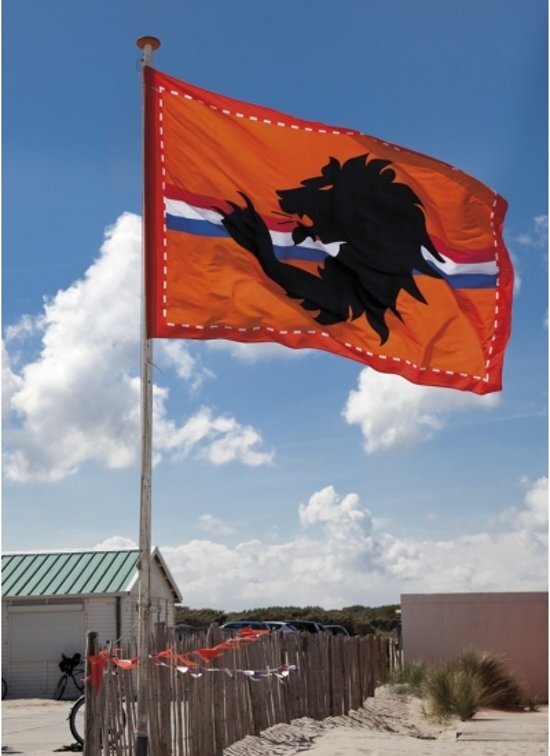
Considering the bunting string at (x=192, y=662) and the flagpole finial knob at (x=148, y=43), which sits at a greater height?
the flagpole finial knob at (x=148, y=43)

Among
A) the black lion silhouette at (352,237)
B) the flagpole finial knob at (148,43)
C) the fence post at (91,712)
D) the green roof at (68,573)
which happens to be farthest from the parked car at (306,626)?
the flagpole finial knob at (148,43)

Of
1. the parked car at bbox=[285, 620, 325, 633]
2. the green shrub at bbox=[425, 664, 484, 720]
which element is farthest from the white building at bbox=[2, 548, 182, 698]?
the green shrub at bbox=[425, 664, 484, 720]

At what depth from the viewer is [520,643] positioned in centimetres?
2573

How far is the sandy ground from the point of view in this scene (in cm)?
1313

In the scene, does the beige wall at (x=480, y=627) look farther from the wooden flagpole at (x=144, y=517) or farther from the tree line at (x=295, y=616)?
the tree line at (x=295, y=616)

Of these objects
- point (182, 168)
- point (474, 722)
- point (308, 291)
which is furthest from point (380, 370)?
point (474, 722)

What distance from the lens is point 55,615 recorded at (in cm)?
3052

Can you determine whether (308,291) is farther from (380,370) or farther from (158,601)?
(158,601)

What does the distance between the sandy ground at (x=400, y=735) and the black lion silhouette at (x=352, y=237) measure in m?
5.94

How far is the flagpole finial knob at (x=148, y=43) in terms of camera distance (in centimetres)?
874

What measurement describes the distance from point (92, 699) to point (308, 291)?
423 cm

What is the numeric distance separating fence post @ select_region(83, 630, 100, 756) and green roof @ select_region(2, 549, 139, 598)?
794 inches

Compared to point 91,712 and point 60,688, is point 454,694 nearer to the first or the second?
point 91,712

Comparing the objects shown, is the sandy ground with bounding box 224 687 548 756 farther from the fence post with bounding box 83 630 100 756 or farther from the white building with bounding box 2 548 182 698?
the white building with bounding box 2 548 182 698
